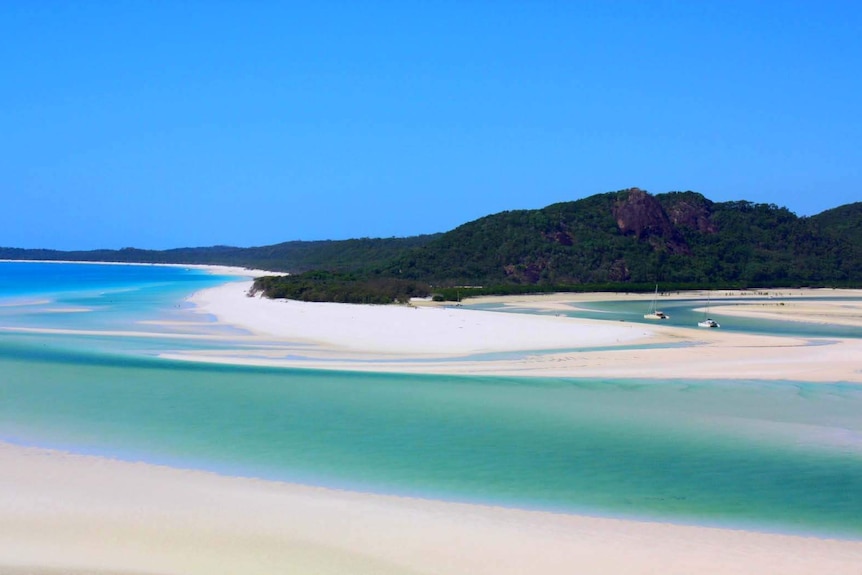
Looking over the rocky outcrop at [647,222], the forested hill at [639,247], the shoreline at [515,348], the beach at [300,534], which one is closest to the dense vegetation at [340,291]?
the shoreline at [515,348]

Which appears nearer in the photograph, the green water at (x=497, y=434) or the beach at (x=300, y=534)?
the beach at (x=300, y=534)

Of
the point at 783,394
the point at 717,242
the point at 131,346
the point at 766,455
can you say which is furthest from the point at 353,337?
the point at 717,242

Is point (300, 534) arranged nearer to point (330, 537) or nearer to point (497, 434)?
point (330, 537)

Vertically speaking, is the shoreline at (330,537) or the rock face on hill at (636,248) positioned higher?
the rock face on hill at (636,248)

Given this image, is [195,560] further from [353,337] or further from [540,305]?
[540,305]

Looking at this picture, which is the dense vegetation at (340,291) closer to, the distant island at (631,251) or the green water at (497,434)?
the distant island at (631,251)

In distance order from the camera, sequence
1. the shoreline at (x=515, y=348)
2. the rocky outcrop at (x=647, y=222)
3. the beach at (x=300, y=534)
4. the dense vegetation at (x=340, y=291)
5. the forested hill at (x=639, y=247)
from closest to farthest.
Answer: the beach at (x=300, y=534)
the shoreline at (x=515, y=348)
the dense vegetation at (x=340, y=291)
the forested hill at (x=639, y=247)
the rocky outcrop at (x=647, y=222)

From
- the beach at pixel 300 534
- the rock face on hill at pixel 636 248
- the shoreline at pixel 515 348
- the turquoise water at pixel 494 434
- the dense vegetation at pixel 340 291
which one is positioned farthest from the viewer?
the rock face on hill at pixel 636 248

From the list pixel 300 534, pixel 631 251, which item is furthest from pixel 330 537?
pixel 631 251

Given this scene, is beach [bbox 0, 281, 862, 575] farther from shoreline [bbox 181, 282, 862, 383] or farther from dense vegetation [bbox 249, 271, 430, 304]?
dense vegetation [bbox 249, 271, 430, 304]
